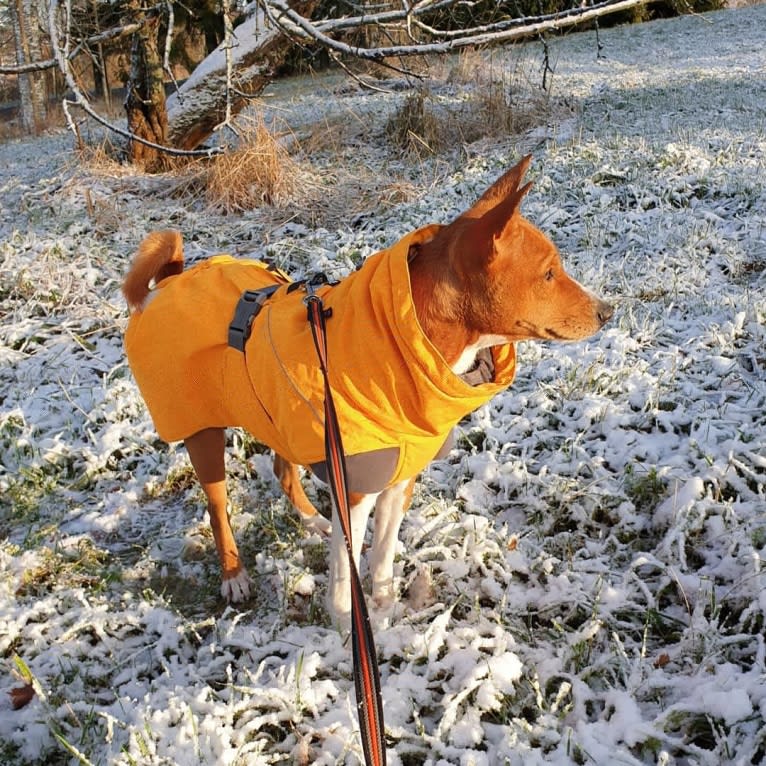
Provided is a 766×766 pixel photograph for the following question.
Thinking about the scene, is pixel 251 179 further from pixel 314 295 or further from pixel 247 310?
pixel 314 295

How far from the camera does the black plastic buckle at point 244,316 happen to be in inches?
90.4

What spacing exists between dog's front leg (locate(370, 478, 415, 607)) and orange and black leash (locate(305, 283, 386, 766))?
597 mm

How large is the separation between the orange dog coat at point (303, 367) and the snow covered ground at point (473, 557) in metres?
0.77

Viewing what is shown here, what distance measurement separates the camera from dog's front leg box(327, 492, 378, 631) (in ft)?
7.32

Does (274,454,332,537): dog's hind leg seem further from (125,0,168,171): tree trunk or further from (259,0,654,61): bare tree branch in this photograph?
(125,0,168,171): tree trunk

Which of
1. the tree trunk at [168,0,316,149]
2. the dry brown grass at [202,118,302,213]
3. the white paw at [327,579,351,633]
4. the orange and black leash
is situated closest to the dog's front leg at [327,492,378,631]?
the white paw at [327,579,351,633]

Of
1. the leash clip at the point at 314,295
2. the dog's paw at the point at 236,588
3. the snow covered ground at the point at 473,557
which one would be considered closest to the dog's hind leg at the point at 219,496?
the dog's paw at the point at 236,588

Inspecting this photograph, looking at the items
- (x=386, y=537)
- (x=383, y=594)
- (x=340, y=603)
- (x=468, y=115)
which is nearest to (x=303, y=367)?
(x=386, y=537)

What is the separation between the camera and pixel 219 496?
2686mm

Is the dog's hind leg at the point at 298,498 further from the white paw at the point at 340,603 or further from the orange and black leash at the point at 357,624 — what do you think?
the orange and black leash at the point at 357,624

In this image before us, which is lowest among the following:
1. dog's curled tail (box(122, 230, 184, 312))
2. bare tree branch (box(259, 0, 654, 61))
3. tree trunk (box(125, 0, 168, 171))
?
dog's curled tail (box(122, 230, 184, 312))

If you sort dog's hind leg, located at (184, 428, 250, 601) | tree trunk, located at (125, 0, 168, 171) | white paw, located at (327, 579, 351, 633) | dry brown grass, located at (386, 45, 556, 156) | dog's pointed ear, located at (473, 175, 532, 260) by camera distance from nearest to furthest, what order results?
dog's pointed ear, located at (473, 175, 532, 260)
white paw, located at (327, 579, 351, 633)
dog's hind leg, located at (184, 428, 250, 601)
tree trunk, located at (125, 0, 168, 171)
dry brown grass, located at (386, 45, 556, 156)

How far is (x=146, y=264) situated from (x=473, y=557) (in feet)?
6.14

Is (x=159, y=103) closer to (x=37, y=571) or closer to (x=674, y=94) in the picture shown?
(x=37, y=571)
